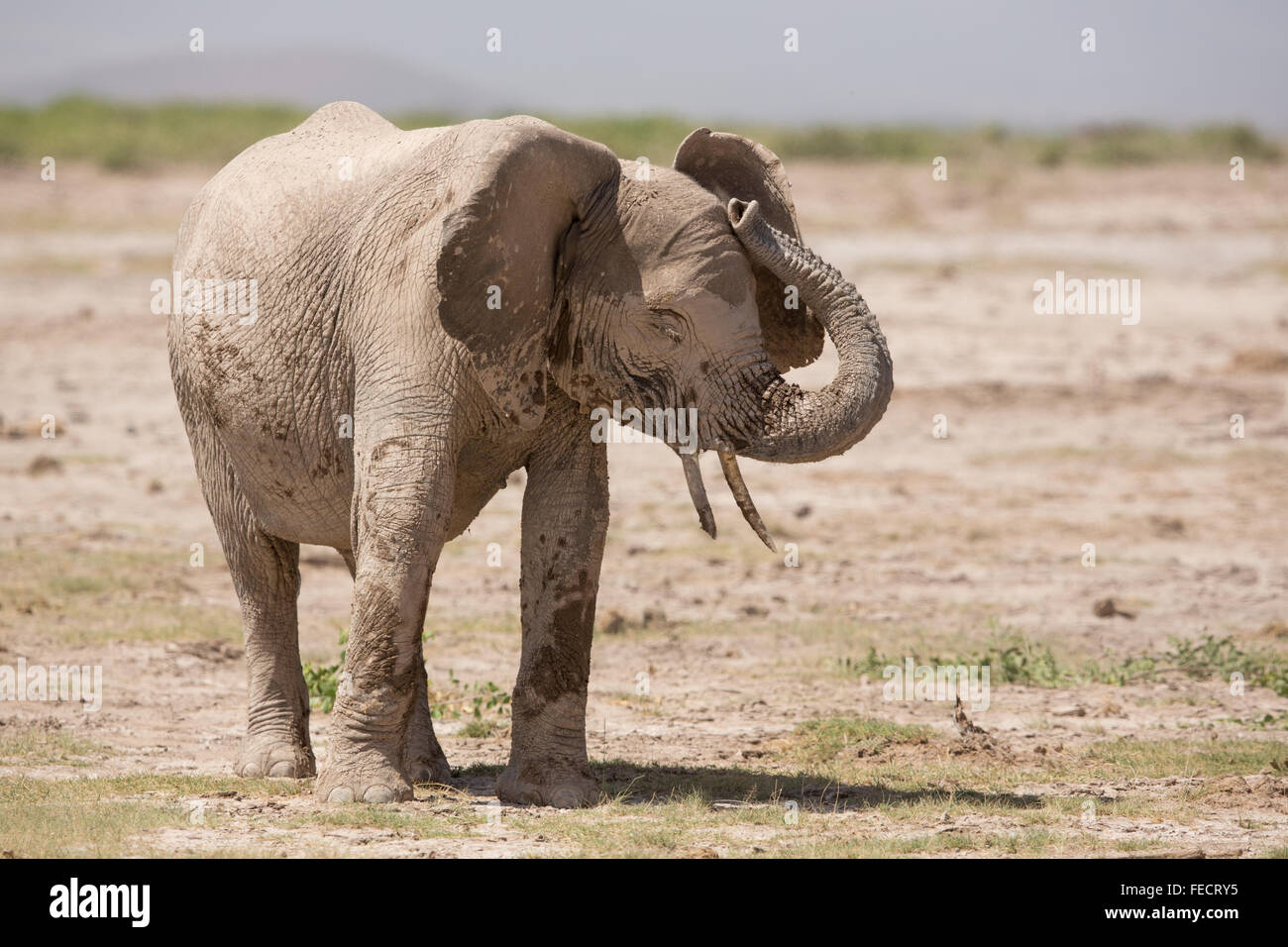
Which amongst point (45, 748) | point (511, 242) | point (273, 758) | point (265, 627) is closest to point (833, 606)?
point (265, 627)

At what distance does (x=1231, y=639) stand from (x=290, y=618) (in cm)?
578

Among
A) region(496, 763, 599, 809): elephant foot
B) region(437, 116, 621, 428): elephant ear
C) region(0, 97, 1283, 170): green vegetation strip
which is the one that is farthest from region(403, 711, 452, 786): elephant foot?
region(0, 97, 1283, 170): green vegetation strip

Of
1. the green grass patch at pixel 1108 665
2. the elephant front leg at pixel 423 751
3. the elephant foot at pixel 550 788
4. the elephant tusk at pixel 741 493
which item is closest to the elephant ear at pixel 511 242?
the elephant tusk at pixel 741 493

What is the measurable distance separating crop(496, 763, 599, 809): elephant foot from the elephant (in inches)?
0.4

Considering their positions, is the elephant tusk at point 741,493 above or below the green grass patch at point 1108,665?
above

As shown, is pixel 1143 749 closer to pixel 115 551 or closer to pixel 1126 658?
pixel 1126 658

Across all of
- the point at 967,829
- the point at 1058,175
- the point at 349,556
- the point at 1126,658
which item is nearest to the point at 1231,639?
the point at 1126,658

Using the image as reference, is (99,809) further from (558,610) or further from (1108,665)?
(1108,665)

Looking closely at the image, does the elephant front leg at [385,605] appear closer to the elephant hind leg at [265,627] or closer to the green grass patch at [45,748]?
the elephant hind leg at [265,627]

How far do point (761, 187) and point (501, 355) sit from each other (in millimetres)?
1323

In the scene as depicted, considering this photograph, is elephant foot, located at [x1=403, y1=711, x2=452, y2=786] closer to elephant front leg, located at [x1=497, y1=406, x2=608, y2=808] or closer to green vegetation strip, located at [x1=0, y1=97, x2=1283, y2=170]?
elephant front leg, located at [x1=497, y1=406, x2=608, y2=808]

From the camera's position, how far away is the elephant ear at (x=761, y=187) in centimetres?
815

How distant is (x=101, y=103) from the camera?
156 feet

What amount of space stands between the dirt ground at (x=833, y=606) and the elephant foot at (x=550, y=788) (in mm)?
178
